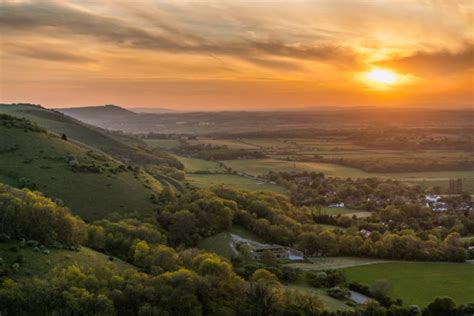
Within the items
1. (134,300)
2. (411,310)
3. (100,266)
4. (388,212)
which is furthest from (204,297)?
(388,212)

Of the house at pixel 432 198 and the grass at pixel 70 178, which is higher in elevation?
the grass at pixel 70 178

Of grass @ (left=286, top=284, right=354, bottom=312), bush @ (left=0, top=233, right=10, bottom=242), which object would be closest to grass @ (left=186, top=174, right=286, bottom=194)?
grass @ (left=286, top=284, right=354, bottom=312)

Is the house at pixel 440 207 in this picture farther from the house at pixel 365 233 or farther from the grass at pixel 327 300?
the grass at pixel 327 300

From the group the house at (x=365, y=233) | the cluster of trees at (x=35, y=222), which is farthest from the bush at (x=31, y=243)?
the house at (x=365, y=233)

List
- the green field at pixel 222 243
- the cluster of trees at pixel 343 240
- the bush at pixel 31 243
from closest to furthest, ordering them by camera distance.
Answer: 1. the bush at pixel 31 243
2. the green field at pixel 222 243
3. the cluster of trees at pixel 343 240

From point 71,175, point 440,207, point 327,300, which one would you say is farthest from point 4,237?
point 440,207

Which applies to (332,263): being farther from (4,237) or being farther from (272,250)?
(4,237)
